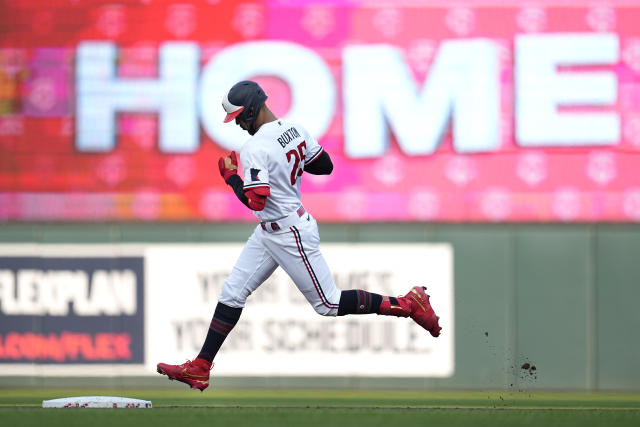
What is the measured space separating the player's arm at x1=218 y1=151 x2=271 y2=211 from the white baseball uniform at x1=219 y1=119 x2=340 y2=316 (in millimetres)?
76

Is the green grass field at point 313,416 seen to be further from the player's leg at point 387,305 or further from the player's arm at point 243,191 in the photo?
the player's arm at point 243,191

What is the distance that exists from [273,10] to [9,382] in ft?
12.6

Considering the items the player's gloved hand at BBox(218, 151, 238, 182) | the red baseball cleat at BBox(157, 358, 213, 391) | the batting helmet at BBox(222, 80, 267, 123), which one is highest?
the batting helmet at BBox(222, 80, 267, 123)

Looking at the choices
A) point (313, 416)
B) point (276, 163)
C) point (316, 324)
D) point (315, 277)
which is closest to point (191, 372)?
point (313, 416)

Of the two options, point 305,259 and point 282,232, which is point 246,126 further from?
point 305,259

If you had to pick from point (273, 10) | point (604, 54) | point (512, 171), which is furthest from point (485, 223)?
point (273, 10)

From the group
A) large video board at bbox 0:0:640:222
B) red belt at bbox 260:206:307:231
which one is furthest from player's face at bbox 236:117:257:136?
large video board at bbox 0:0:640:222

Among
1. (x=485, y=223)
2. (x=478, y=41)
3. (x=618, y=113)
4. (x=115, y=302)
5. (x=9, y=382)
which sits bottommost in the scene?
(x=9, y=382)

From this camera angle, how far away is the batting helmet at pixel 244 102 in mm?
5793

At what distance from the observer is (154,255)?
30.0 feet

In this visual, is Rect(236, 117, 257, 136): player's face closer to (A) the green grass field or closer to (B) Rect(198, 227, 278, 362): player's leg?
(B) Rect(198, 227, 278, 362): player's leg

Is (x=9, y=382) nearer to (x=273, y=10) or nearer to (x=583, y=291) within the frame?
(x=273, y=10)

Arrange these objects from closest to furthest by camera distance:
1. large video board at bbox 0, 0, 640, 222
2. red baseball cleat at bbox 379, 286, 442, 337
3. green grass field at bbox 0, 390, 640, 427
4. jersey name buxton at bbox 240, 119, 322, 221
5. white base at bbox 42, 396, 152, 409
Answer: green grass field at bbox 0, 390, 640, 427
jersey name buxton at bbox 240, 119, 322, 221
red baseball cleat at bbox 379, 286, 442, 337
white base at bbox 42, 396, 152, 409
large video board at bbox 0, 0, 640, 222

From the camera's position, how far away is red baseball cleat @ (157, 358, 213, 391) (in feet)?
19.4
